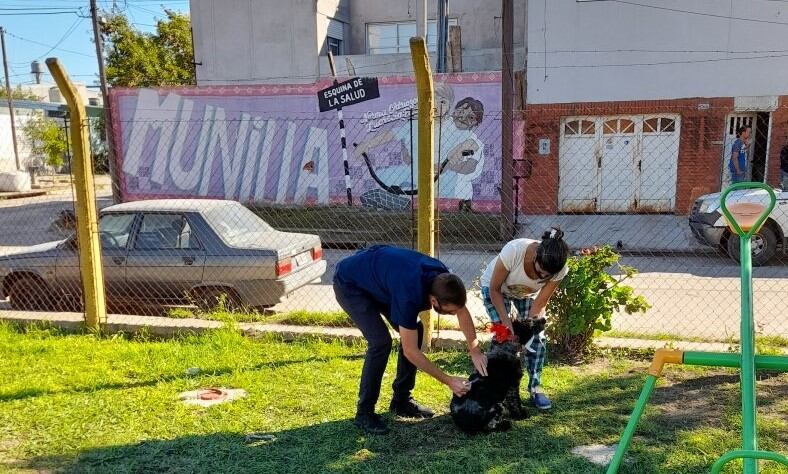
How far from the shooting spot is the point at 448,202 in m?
15.1

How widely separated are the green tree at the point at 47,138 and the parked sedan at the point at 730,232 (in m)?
26.5

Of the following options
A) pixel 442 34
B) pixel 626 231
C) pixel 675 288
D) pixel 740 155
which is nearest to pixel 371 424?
pixel 675 288

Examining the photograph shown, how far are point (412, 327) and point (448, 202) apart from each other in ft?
39.6

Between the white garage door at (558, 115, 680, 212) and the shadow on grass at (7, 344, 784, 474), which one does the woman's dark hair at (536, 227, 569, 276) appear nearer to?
the shadow on grass at (7, 344, 784, 474)

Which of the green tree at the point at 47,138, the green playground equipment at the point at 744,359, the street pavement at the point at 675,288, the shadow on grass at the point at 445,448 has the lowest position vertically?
the street pavement at the point at 675,288

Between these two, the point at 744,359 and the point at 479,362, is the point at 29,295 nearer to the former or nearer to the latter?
the point at 479,362

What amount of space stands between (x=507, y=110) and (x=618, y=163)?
4.33 meters

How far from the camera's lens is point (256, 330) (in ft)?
17.7

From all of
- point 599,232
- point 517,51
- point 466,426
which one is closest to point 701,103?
point 599,232

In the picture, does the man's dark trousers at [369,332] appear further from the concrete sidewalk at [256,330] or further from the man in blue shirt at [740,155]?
the man in blue shirt at [740,155]

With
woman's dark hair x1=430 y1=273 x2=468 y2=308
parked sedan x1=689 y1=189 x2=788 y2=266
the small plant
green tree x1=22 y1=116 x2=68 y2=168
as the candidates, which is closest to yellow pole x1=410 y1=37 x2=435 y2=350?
the small plant

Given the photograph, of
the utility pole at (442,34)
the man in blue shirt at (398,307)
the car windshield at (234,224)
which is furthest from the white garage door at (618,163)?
the man in blue shirt at (398,307)

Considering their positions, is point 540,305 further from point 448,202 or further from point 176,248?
point 448,202

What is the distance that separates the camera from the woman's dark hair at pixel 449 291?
3.00m
